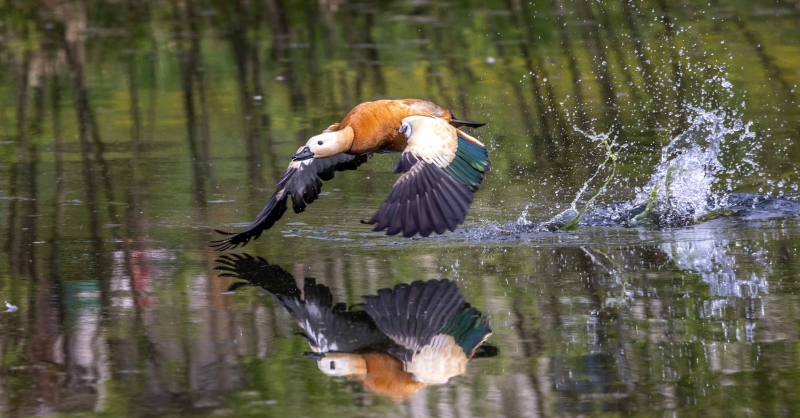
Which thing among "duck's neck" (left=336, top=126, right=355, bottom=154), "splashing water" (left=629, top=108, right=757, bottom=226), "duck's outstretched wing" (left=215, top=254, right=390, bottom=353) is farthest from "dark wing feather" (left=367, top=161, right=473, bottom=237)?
"splashing water" (left=629, top=108, right=757, bottom=226)

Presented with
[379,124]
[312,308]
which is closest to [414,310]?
[312,308]

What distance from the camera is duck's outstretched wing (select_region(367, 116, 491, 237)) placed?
5.68 metres

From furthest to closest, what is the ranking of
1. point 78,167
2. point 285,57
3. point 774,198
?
point 285,57 < point 78,167 < point 774,198

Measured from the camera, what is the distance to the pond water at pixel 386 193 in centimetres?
439

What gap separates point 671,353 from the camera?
457 cm

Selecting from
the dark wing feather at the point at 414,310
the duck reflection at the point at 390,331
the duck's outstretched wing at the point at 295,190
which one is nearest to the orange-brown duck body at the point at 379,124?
the duck's outstretched wing at the point at 295,190

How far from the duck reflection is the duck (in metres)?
0.36

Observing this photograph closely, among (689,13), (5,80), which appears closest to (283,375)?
(5,80)

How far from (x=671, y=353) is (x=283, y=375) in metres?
1.48

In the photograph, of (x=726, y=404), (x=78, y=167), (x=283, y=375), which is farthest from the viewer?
(x=78, y=167)

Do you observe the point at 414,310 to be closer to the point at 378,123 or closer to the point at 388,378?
the point at 388,378

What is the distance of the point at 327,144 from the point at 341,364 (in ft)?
6.79

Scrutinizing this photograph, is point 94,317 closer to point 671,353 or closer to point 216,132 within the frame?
point 671,353

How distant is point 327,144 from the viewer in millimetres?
6395
